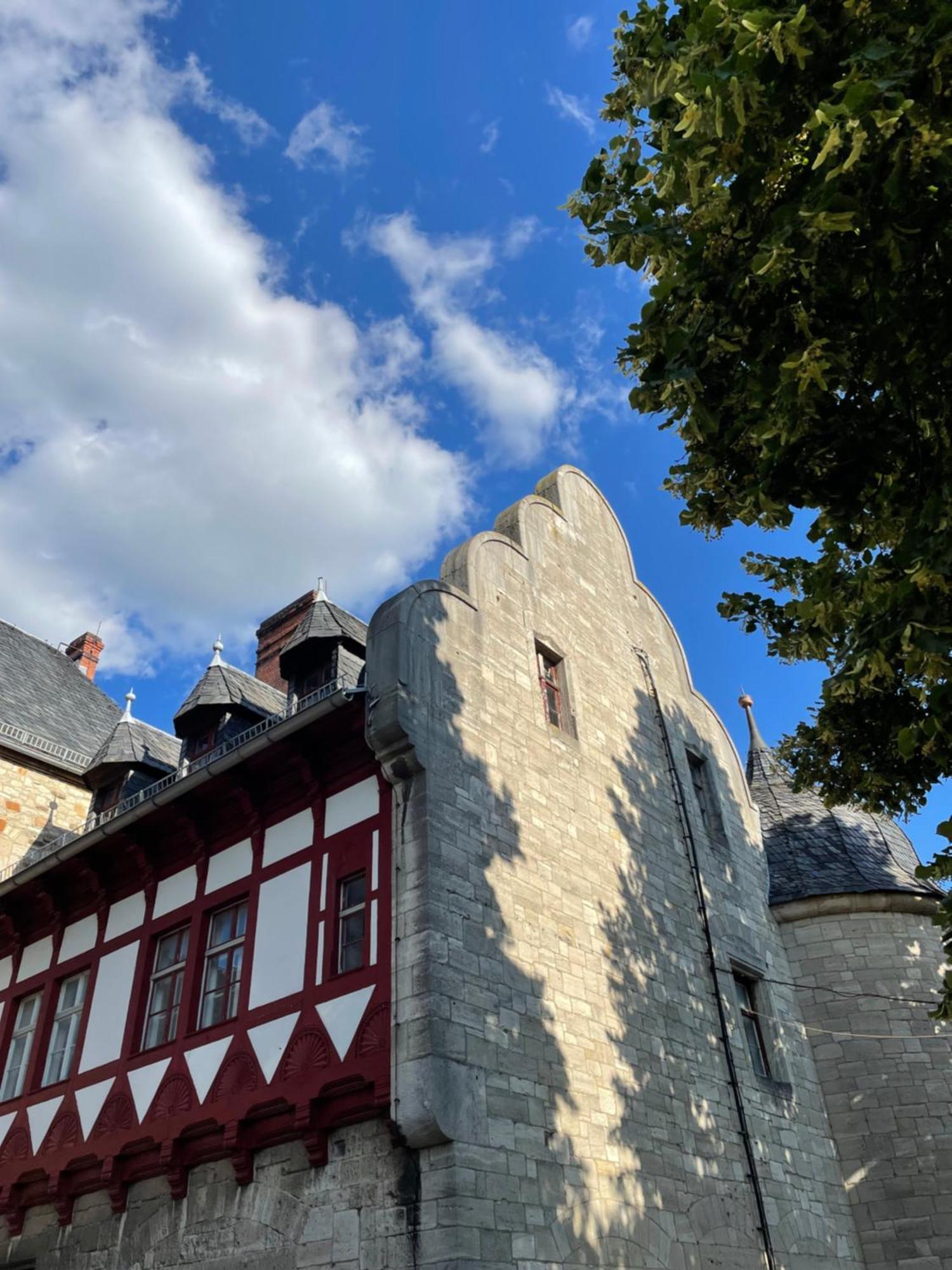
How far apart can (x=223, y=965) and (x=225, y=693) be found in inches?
163

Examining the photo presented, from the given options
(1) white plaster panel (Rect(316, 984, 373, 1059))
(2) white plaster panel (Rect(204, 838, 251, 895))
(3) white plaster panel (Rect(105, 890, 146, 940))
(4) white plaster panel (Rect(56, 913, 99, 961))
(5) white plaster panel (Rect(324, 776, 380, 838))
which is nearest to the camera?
(1) white plaster panel (Rect(316, 984, 373, 1059))

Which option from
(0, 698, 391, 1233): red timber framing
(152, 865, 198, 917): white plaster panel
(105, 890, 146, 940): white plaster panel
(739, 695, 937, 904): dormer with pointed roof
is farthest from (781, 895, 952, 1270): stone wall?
(105, 890, 146, 940): white plaster panel

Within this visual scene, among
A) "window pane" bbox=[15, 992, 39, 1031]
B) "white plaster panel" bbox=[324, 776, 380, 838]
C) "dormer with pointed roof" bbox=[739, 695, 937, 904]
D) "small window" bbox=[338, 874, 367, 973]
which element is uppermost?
"dormer with pointed roof" bbox=[739, 695, 937, 904]

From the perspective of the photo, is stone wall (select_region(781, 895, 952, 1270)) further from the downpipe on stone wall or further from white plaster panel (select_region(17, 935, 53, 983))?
white plaster panel (select_region(17, 935, 53, 983))

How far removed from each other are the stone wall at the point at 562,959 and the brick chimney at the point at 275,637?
638cm

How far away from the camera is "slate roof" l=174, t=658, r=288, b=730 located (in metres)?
13.9

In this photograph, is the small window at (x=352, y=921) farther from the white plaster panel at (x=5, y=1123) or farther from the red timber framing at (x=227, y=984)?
the white plaster panel at (x=5, y=1123)

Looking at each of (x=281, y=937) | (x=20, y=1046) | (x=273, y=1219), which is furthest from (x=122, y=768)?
(x=273, y=1219)

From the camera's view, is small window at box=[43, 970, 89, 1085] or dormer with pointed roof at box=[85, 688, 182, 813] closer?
small window at box=[43, 970, 89, 1085]

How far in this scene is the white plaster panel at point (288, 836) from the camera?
10.7 metres

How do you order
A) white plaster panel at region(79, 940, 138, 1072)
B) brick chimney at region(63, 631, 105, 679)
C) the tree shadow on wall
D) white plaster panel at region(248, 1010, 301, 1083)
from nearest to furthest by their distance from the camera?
the tree shadow on wall < white plaster panel at region(248, 1010, 301, 1083) < white plaster panel at region(79, 940, 138, 1072) < brick chimney at region(63, 631, 105, 679)

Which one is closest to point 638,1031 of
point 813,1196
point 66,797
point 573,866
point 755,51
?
point 573,866

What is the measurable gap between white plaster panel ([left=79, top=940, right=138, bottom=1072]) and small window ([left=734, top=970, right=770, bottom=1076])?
765 cm

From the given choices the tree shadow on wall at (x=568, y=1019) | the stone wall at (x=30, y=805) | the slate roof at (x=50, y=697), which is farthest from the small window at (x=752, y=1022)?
the slate roof at (x=50, y=697)
